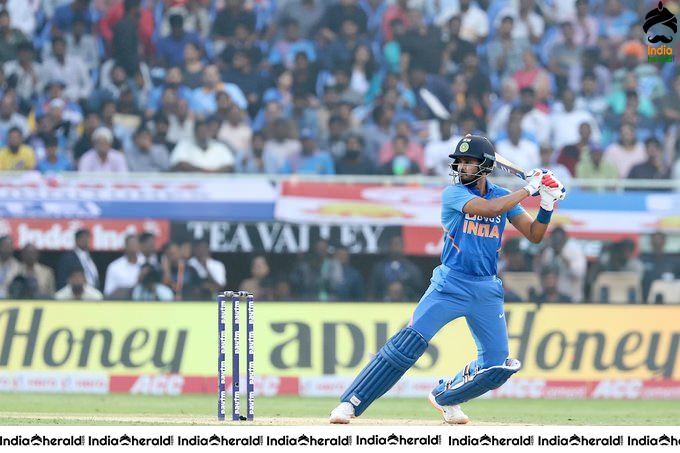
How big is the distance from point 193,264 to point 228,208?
2.65ft

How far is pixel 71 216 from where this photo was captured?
17.1m

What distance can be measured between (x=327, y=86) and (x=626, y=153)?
4.31m

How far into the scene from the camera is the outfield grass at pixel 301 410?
11641 millimetres

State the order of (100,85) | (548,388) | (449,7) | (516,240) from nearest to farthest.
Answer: (548,388), (516,240), (100,85), (449,7)

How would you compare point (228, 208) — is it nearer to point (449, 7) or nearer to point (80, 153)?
point (80, 153)

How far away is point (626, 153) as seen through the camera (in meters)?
19.3

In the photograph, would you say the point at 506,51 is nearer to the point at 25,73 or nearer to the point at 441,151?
the point at 441,151

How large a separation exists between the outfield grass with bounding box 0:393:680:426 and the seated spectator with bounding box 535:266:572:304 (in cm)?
172

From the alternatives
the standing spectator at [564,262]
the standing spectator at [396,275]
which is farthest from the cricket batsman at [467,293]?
the standing spectator at [564,262]

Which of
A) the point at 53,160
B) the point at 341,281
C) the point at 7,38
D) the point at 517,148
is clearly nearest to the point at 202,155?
the point at 53,160

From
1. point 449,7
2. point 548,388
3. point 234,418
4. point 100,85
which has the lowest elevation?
point 548,388

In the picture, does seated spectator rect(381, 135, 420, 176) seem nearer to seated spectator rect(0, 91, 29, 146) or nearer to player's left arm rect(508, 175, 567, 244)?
seated spectator rect(0, 91, 29, 146)
